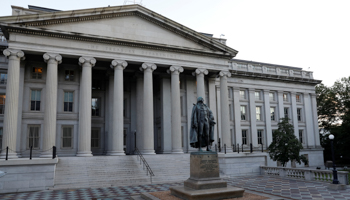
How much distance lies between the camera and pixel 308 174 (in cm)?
1905

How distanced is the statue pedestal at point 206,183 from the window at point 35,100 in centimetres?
1976

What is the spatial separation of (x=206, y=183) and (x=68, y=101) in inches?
818

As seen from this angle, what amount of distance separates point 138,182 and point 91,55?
41.4ft

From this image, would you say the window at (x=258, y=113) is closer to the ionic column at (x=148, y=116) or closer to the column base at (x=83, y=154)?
the ionic column at (x=148, y=116)

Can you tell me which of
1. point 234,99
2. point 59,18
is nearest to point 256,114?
point 234,99

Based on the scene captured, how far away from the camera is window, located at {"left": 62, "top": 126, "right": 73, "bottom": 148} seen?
90.4ft

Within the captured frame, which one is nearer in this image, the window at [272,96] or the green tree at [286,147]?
the green tree at [286,147]

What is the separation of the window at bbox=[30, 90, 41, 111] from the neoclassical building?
0.09 meters

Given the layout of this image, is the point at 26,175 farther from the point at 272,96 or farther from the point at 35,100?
the point at 272,96

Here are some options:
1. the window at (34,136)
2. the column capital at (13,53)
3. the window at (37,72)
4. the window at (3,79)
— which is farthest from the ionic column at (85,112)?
the window at (3,79)

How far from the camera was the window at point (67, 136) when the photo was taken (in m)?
27.5

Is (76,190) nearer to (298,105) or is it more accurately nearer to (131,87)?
(131,87)

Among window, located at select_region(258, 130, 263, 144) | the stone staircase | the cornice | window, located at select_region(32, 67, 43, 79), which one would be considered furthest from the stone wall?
window, located at select_region(258, 130, 263, 144)

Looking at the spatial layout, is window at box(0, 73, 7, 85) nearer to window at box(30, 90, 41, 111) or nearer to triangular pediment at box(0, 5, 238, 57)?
window at box(30, 90, 41, 111)
